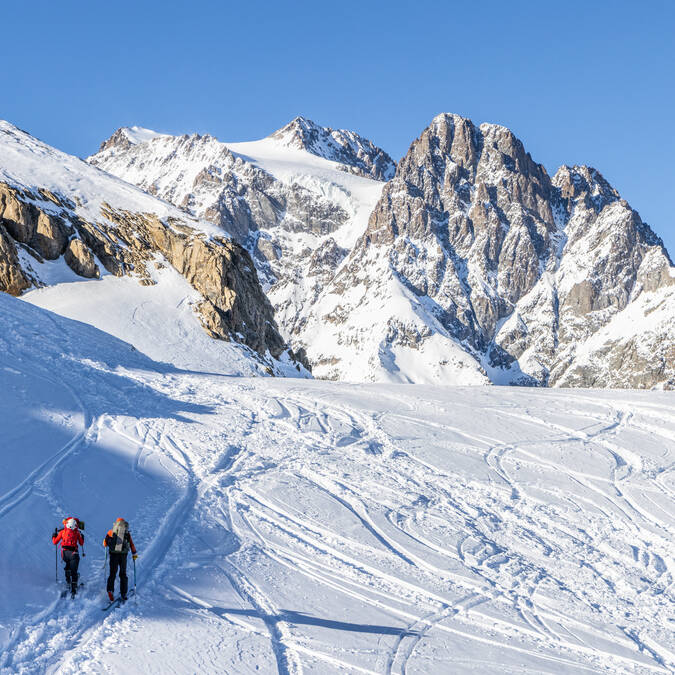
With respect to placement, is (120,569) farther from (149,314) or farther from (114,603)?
(149,314)

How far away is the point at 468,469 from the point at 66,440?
12235 mm

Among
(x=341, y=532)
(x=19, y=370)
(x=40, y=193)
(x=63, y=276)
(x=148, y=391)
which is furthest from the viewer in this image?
(x=40, y=193)

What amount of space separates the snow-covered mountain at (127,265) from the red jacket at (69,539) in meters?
40.2

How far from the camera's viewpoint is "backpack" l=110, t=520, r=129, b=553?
33.3 ft

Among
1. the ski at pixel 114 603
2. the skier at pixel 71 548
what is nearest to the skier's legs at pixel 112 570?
the ski at pixel 114 603

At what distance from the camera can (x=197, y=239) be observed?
225ft

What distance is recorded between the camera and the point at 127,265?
63312 millimetres

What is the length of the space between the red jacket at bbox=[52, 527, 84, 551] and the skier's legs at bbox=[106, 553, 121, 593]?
25.0 inches

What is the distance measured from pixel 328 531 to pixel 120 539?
5332mm

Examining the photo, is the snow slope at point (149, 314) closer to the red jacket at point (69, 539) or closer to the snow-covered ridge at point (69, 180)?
the snow-covered ridge at point (69, 180)

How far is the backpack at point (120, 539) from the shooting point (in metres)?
10.2

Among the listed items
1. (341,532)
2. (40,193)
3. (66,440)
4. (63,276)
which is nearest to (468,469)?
(341,532)

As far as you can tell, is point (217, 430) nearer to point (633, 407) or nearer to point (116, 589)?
point (116, 589)

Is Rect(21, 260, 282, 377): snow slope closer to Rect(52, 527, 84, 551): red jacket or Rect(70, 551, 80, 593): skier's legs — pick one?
Rect(52, 527, 84, 551): red jacket
